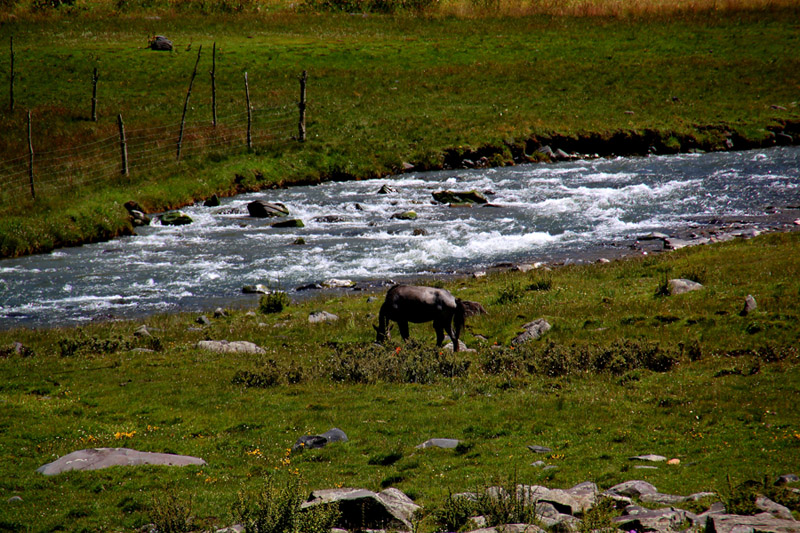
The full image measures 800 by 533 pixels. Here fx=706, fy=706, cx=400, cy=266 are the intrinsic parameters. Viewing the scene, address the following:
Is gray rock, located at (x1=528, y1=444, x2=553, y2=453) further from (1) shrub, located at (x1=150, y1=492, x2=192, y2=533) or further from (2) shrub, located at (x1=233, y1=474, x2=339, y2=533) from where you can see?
(1) shrub, located at (x1=150, y1=492, x2=192, y2=533)

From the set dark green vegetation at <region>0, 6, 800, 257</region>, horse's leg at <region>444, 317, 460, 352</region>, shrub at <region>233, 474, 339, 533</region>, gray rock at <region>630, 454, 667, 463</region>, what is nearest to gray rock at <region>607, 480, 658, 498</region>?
Answer: gray rock at <region>630, 454, 667, 463</region>

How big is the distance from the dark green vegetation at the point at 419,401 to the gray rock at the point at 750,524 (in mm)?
415

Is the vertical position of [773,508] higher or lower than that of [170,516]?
higher

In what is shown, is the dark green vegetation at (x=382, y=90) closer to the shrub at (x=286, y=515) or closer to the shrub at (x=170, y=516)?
the shrub at (x=170, y=516)

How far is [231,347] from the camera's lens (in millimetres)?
21234

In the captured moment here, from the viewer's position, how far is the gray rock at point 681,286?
23281 mm

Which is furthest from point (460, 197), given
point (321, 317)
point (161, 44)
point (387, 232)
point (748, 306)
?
point (161, 44)

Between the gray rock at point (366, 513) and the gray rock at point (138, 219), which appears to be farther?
the gray rock at point (138, 219)

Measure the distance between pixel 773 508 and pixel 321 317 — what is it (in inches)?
666

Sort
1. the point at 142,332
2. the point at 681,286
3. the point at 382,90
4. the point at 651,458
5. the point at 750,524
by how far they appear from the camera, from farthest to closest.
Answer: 1. the point at 382,90
2. the point at 681,286
3. the point at 142,332
4. the point at 651,458
5. the point at 750,524

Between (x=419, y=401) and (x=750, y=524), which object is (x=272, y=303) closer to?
(x=419, y=401)

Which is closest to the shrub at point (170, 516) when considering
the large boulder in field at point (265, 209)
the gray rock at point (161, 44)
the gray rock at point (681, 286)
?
the gray rock at point (681, 286)

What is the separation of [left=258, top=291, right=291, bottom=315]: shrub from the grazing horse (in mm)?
6733

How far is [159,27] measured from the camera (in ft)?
263
